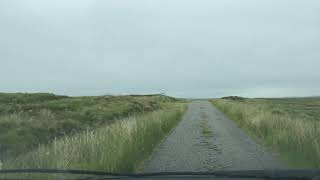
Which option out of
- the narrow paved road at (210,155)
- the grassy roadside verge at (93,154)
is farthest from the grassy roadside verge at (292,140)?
the grassy roadside verge at (93,154)

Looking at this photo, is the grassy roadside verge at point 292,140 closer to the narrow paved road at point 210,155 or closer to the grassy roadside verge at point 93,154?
the narrow paved road at point 210,155

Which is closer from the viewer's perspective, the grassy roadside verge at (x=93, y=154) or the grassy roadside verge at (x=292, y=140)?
the grassy roadside verge at (x=93, y=154)

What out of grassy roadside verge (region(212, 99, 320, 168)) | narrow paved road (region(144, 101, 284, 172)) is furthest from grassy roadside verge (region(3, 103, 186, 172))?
grassy roadside verge (region(212, 99, 320, 168))

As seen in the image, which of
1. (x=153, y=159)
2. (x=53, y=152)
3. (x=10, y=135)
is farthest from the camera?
(x=10, y=135)

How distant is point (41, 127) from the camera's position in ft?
67.5

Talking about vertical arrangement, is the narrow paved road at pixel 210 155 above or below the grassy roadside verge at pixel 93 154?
below

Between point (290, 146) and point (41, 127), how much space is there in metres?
10.3

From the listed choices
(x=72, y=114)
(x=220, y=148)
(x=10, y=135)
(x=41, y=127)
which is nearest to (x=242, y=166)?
(x=220, y=148)

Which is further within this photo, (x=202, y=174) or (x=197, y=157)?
(x=197, y=157)

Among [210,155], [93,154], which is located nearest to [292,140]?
[210,155]

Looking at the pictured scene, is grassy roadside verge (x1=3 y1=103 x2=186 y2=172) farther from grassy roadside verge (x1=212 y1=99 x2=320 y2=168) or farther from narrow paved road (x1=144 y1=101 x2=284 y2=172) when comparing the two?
grassy roadside verge (x1=212 y1=99 x2=320 y2=168)

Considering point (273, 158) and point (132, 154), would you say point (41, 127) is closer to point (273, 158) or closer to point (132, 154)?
point (132, 154)

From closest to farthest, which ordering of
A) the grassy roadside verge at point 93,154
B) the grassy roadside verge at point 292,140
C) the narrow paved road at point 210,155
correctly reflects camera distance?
the grassy roadside verge at point 93,154 < the narrow paved road at point 210,155 < the grassy roadside verge at point 292,140

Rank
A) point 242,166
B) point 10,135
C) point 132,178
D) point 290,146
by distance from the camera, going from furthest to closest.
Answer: point 10,135, point 290,146, point 242,166, point 132,178
